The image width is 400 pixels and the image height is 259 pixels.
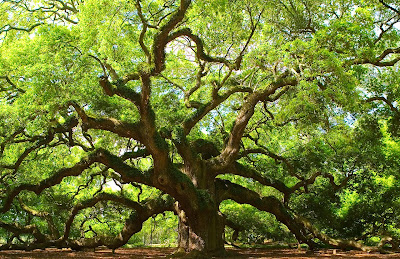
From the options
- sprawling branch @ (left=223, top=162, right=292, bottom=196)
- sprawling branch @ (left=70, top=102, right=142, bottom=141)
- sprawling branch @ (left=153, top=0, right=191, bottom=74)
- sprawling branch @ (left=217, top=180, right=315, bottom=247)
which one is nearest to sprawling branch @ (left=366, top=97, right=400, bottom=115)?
sprawling branch @ (left=223, top=162, right=292, bottom=196)

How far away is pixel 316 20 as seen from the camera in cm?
1106

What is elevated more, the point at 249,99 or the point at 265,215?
the point at 249,99

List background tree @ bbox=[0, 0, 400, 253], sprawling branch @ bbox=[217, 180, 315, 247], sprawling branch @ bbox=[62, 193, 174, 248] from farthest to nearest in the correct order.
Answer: sprawling branch @ bbox=[217, 180, 315, 247] < sprawling branch @ bbox=[62, 193, 174, 248] < background tree @ bbox=[0, 0, 400, 253]

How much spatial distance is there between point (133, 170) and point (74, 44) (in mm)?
4388

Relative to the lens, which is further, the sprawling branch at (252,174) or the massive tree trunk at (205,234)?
the sprawling branch at (252,174)

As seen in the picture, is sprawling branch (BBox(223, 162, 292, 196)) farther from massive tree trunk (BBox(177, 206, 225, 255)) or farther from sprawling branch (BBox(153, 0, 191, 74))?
sprawling branch (BBox(153, 0, 191, 74))

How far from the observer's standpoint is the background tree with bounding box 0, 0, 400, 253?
933 centimetres

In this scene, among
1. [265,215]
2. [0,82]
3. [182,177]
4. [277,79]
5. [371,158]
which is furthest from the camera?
[265,215]

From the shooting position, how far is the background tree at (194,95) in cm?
933

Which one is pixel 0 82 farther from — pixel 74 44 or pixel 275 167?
pixel 275 167

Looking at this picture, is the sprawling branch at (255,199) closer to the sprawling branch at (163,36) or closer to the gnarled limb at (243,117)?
the gnarled limb at (243,117)

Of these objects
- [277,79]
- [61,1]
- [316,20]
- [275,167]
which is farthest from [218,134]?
[61,1]

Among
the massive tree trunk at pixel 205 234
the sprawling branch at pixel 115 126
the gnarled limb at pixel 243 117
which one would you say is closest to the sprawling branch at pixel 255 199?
the gnarled limb at pixel 243 117

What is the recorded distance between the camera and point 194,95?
1441 centimetres
